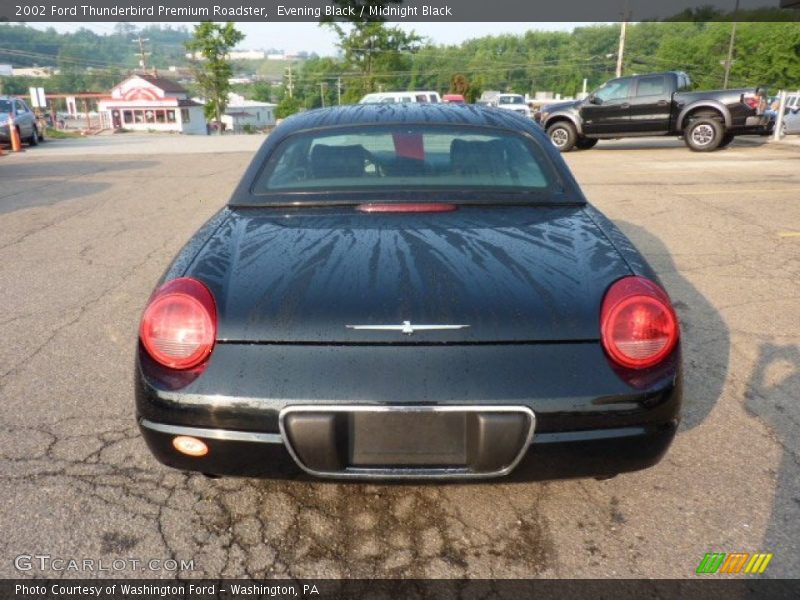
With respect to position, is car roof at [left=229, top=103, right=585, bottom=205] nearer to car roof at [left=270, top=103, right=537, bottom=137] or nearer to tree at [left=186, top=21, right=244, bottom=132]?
car roof at [left=270, top=103, right=537, bottom=137]

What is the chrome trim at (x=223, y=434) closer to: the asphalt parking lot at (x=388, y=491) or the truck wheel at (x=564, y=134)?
the asphalt parking lot at (x=388, y=491)

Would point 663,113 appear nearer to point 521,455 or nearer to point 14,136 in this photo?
point 521,455

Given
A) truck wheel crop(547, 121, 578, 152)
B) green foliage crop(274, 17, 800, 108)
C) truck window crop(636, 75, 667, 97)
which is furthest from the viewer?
green foliage crop(274, 17, 800, 108)

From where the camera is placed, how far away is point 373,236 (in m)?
2.31

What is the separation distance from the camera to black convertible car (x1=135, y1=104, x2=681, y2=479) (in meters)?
1.82

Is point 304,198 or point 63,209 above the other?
point 304,198

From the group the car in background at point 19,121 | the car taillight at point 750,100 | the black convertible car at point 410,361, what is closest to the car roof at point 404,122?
the black convertible car at point 410,361

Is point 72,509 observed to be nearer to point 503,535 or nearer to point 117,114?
point 503,535

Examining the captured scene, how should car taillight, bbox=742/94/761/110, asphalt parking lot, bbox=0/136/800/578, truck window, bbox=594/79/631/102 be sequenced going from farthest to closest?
truck window, bbox=594/79/631/102 → car taillight, bbox=742/94/761/110 → asphalt parking lot, bbox=0/136/800/578

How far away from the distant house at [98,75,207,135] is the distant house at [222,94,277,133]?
20.5 m

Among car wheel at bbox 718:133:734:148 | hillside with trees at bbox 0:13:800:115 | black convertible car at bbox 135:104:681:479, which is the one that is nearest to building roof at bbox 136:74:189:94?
hillside with trees at bbox 0:13:800:115

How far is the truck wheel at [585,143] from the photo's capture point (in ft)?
57.8

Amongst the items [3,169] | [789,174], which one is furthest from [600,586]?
[3,169]

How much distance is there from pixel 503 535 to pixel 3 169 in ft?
52.5
